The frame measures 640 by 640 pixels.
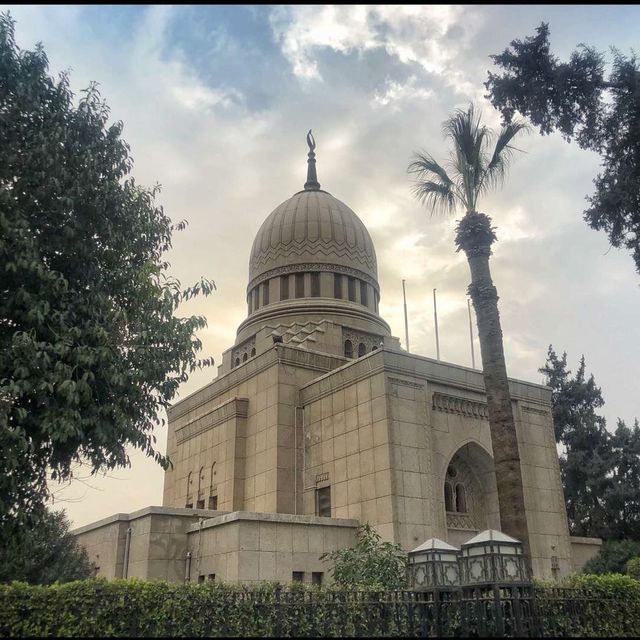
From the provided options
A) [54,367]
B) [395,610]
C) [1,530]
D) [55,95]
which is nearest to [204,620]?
[395,610]

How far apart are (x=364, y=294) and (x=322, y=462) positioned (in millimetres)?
10652

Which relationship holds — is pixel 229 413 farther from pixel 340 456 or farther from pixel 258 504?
pixel 340 456

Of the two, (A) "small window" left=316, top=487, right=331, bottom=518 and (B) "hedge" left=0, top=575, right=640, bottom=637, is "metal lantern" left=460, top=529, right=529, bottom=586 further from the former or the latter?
(A) "small window" left=316, top=487, right=331, bottom=518

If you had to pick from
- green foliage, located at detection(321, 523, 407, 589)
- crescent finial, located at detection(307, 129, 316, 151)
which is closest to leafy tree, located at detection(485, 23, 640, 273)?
green foliage, located at detection(321, 523, 407, 589)

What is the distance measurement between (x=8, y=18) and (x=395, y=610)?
441 inches

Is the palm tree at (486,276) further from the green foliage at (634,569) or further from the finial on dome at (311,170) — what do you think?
the finial on dome at (311,170)

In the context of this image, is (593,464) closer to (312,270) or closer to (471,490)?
(471,490)

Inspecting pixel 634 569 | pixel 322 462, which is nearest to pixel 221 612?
pixel 322 462

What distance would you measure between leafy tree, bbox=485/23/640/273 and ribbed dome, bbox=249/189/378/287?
1580cm

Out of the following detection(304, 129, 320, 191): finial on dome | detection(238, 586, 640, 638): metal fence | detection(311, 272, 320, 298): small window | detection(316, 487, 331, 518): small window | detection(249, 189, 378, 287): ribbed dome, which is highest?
detection(304, 129, 320, 191): finial on dome

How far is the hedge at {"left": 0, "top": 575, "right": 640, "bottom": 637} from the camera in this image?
9.48 meters

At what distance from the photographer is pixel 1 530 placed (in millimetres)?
10906

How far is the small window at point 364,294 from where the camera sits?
100 ft

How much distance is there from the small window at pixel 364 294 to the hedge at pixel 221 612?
817 inches
